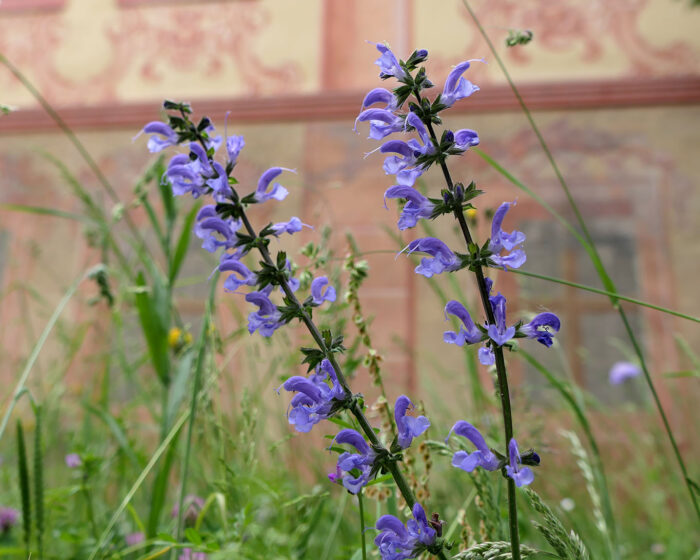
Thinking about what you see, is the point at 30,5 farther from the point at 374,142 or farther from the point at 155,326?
the point at 155,326

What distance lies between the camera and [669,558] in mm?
1334

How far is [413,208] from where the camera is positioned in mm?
519

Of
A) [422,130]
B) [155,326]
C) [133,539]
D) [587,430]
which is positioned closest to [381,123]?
[422,130]

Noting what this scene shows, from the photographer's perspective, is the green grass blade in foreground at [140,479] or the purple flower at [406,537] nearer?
the purple flower at [406,537]

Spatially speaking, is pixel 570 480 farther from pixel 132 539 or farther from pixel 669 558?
pixel 132 539

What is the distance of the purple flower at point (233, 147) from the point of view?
0.61 m

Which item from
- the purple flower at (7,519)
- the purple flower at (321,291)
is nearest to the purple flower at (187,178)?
the purple flower at (321,291)

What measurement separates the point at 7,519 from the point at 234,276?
1013 mm

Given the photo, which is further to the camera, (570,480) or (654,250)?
(654,250)

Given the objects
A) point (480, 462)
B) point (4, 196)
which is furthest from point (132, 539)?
point (4, 196)

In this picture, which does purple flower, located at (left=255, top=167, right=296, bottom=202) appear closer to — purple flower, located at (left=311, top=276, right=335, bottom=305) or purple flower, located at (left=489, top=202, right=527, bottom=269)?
purple flower, located at (left=311, top=276, right=335, bottom=305)

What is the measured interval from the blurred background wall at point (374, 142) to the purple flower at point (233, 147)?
2.97 m

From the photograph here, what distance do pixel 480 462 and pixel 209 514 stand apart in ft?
2.51

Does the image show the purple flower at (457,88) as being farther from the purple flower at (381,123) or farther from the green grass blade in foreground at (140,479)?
the green grass blade in foreground at (140,479)
